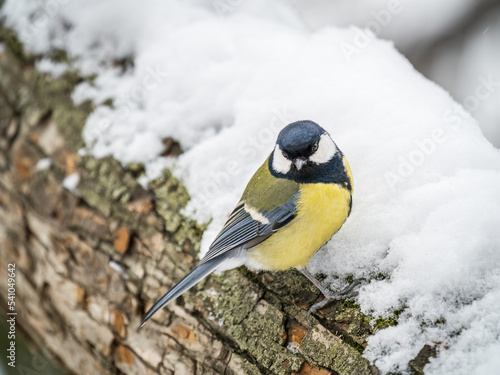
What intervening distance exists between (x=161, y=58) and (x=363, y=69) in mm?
1126

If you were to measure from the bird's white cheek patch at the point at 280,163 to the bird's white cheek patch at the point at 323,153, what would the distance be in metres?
0.10

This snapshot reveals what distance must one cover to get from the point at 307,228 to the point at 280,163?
0.31 metres

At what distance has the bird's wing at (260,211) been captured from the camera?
5.61ft

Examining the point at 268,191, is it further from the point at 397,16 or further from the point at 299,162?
the point at 397,16

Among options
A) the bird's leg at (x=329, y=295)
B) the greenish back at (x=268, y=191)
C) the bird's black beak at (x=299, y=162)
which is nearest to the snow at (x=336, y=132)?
the bird's leg at (x=329, y=295)

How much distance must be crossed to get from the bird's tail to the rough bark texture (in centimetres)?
10

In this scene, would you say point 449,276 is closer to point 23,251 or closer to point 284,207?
point 284,207

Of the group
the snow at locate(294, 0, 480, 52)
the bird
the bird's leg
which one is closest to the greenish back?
the bird

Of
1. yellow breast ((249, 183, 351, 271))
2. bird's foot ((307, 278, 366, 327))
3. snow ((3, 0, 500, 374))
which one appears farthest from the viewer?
yellow breast ((249, 183, 351, 271))

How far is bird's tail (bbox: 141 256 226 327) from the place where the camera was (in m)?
1.60

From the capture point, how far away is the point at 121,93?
223cm

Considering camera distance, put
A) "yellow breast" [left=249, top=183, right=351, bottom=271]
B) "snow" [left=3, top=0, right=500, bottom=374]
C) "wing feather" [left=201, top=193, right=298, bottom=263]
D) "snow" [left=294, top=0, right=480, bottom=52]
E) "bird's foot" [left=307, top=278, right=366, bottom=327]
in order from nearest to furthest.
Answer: "snow" [left=3, top=0, right=500, bottom=374] < "bird's foot" [left=307, top=278, right=366, bottom=327] < "yellow breast" [left=249, top=183, right=351, bottom=271] < "wing feather" [left=201, top=193, right=298, bottom=263] < "snow" [left=294, top=0, right=480, bottom=52]

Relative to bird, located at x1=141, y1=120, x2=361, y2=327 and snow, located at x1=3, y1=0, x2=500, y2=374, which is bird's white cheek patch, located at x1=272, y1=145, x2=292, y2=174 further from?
snow, located at x1=3, y1=0, x2=500, y2=374

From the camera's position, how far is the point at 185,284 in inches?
62.9
